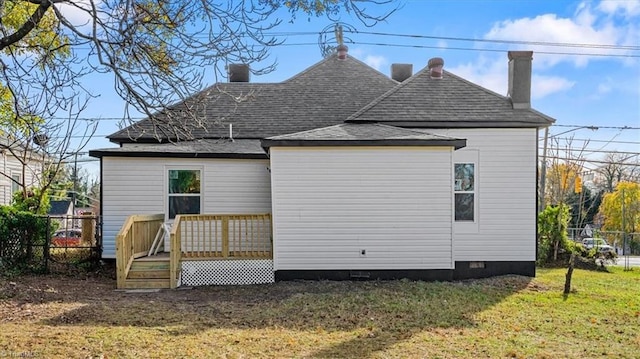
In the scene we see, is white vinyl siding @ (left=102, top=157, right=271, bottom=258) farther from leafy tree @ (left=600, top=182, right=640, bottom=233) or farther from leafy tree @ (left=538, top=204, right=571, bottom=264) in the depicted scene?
leafy tree @ (left=600, top=182, right=640, bottom=233)

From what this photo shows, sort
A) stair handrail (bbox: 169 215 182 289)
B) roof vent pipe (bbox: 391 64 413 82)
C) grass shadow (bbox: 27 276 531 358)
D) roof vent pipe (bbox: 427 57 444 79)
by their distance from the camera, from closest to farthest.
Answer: grass shadow (bbox: 27 276 531 358) → stair handrail (bbox: 169 215 182 289) → roof vent pipe (bbox: 427 57 444 79) → roof vent pipe (bbox: 391 64 413 82)

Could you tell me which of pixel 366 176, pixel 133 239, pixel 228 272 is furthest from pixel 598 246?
pixel 133 239

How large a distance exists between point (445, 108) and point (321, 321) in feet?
22.7

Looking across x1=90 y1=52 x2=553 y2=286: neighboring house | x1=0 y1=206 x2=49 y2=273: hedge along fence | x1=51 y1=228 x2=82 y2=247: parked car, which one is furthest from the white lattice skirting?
x1=51 y1=228 x2=82 y2=247: parked car

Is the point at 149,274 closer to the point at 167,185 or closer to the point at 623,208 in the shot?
the point at 167,185

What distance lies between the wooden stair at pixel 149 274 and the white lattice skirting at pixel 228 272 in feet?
1.31

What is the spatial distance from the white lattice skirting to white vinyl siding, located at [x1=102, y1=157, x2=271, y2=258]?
1918 millimetres

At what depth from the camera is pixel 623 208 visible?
42.5 meters

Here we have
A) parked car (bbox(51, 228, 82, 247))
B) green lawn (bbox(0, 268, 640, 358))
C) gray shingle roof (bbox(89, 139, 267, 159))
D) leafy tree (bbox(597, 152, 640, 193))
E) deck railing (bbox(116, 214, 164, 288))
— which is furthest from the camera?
leafy tree (bbox(597, 152, 640, 193))

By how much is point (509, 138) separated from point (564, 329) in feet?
19.3

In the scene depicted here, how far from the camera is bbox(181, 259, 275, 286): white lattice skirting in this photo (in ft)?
34.0

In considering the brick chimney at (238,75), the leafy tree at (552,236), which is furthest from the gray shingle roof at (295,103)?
the leafy tree at (552,236)

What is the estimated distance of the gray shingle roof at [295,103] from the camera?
1370cm

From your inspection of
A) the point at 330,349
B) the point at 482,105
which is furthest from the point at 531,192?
the point at 330,349
